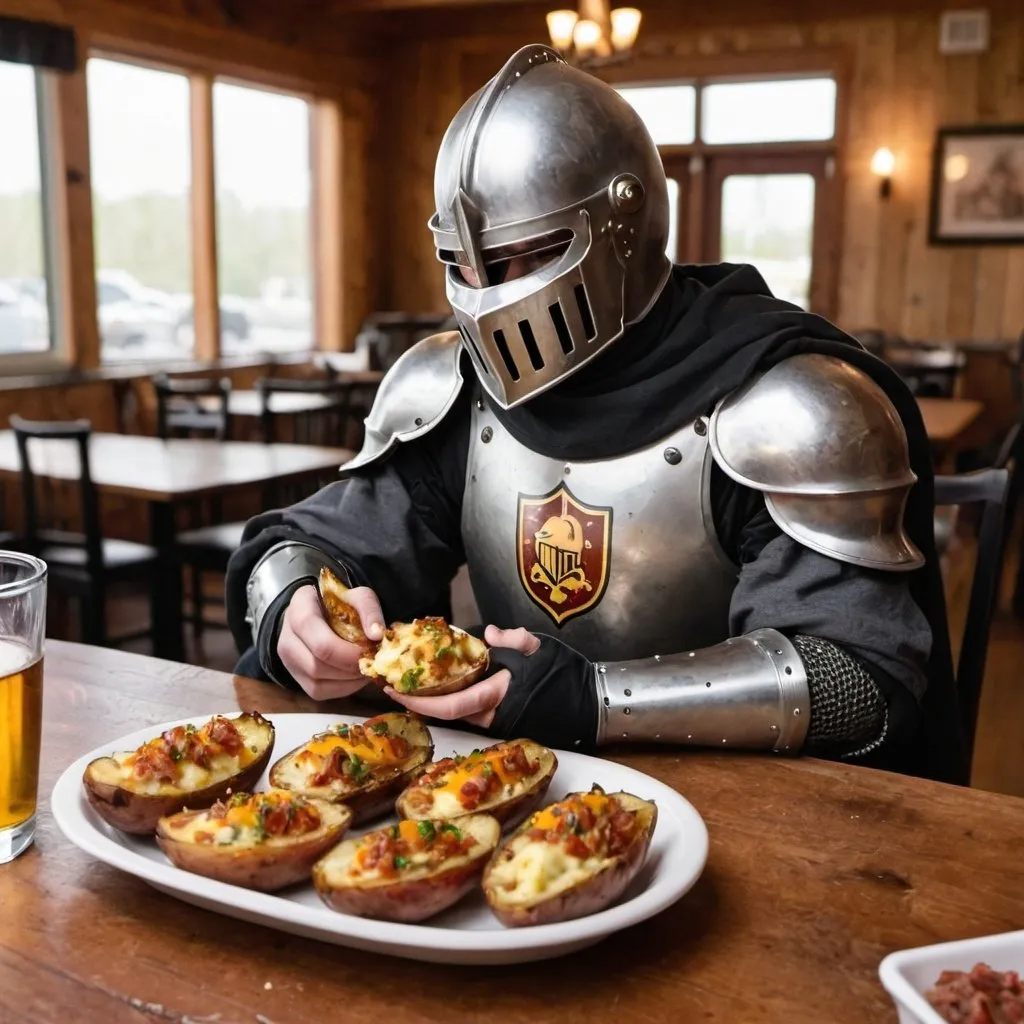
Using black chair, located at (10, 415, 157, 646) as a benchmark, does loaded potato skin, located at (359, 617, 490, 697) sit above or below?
above

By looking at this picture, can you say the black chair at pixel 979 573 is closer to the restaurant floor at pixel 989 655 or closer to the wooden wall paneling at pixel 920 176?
the restaurant floor at pixel 989 655

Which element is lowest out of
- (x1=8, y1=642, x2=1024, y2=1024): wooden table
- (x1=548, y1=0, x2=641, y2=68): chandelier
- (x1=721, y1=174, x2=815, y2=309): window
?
(x1=8, y1=642, x2=1024, y2=1024): wooden table

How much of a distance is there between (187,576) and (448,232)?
13.8 feet

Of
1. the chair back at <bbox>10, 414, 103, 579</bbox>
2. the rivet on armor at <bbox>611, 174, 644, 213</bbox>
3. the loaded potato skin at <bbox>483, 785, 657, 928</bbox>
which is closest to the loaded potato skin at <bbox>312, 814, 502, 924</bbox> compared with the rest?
the loaded potato skin at <bbox>483, 785, 657, 928</bbox>

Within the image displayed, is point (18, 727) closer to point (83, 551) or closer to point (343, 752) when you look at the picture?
point (343, 752)

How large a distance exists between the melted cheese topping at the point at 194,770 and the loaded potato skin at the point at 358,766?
3 cm

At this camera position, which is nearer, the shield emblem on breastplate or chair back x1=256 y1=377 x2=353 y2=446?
the shield emblem on breastplate

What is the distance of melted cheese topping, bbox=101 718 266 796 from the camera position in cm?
89

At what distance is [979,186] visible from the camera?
22.7 feet

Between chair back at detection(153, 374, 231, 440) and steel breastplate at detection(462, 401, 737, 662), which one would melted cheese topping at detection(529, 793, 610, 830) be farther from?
chair back at detection(153, 374, 231, 440)

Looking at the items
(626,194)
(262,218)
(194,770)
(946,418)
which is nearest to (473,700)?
(194,770)

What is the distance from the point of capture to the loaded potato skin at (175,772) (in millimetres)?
868

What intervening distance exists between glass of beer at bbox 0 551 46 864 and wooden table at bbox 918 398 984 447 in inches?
126

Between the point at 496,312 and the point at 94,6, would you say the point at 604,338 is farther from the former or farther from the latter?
the point at 94,6
